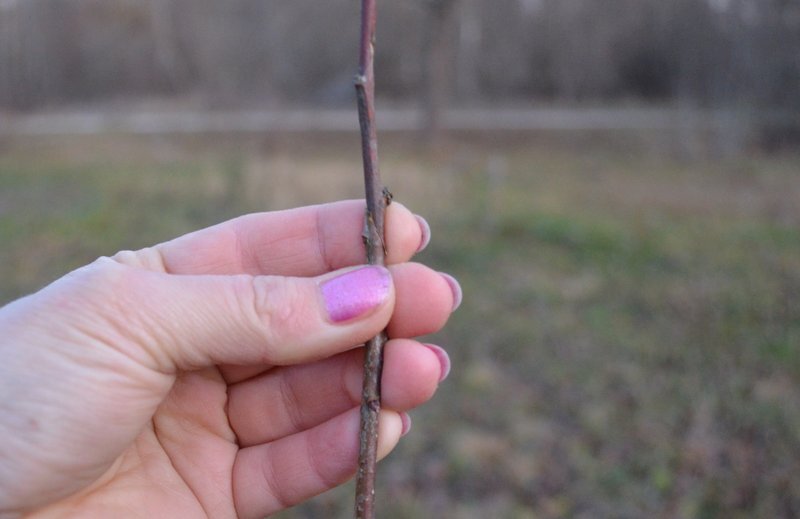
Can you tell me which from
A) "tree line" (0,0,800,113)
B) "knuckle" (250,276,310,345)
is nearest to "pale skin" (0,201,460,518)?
"knuckle" (250,276,310,345)

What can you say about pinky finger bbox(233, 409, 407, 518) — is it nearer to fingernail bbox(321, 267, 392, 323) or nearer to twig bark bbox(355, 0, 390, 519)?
twig bark bbox(355, 0, 390, 519)

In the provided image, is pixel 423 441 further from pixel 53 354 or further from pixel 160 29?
pixel 160 29

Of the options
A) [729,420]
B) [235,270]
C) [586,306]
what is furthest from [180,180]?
[235,270]

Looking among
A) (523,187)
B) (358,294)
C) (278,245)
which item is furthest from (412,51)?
(358,294)

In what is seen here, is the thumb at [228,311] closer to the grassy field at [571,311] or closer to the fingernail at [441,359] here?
the fingernail at [441,359]

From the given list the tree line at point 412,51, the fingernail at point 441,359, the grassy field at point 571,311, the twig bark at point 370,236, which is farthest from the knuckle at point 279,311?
the tree line at point 412,51

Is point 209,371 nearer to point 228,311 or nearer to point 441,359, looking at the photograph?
point 228,311
